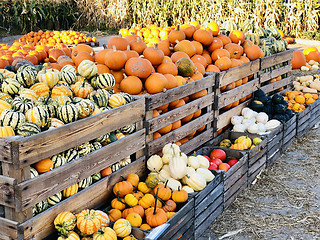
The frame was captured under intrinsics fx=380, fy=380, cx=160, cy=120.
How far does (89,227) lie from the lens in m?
2.96

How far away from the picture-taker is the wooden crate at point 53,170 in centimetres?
258

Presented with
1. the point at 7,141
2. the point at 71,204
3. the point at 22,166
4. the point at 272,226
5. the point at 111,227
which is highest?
the point at 7,141

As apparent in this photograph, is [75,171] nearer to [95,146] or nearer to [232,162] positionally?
[95,146]

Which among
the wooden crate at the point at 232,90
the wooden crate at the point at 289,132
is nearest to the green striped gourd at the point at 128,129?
the wooden crate at the point at 232,90

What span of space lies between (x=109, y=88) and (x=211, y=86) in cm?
174

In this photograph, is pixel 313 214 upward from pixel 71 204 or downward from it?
downward

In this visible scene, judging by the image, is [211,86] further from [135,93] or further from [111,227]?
[111,227]

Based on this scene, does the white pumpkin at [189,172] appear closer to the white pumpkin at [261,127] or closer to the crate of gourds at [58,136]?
the crate of gourds at [58,136]

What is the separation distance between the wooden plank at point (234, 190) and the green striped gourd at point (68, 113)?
2.01 meters

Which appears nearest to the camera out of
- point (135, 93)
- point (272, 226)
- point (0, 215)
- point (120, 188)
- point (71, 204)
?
point (0, 215)

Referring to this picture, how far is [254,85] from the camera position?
6.43 m

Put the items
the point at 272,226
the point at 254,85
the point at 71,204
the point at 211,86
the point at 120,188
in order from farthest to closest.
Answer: the point at 254,85
the point at 211,86
the point at 272,226
the point at 120,188
the point at 71,204

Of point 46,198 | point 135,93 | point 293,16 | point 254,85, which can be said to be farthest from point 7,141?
point 293,16

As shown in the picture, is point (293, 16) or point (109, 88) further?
point (293, 16)
